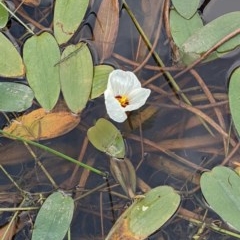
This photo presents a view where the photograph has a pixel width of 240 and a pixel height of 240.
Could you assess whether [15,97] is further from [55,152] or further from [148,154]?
[148,154]

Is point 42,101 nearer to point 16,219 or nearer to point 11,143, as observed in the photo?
point 11,143

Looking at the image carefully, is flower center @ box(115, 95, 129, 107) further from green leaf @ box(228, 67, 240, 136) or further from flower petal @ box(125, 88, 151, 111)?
green leaf @ box(228, 67, 240, 136)

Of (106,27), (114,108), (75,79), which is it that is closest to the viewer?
(114,108)

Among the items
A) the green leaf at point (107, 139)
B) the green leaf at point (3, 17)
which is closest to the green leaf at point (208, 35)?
the green leaf at point (107, 139)

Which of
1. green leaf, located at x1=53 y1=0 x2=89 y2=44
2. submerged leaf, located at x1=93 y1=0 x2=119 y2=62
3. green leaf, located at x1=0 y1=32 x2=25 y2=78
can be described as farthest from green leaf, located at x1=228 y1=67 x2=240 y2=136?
green leaf, located at x1=0 y1=32 x2=25 y2=78

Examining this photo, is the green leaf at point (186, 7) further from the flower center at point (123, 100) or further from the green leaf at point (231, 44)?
the flower center at point (123, 100)

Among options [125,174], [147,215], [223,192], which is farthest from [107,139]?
[223,192]

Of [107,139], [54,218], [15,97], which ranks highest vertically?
[15,97]
